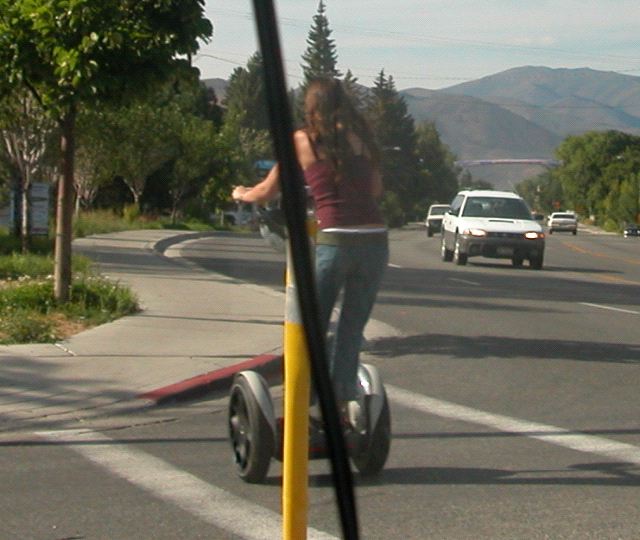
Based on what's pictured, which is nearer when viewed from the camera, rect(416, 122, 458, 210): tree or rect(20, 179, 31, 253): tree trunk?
rect(416, 122, 458, 210): tree

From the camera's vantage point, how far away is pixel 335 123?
2.63 m

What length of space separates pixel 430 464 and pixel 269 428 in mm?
1244

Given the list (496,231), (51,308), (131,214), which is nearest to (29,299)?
(51,308)

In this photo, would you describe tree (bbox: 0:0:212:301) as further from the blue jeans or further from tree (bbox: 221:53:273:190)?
tree (bbox: 221:53:273:190)

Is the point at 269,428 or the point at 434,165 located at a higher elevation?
the point at 434,165

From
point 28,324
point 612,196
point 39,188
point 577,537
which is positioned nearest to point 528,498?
point 577,537

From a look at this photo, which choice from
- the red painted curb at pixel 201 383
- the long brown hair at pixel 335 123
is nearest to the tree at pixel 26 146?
the red painted curb at pixel 201 383

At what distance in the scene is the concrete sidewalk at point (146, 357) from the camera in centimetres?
853

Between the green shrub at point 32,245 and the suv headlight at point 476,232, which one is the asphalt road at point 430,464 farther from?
the suv headlight at point 476,232

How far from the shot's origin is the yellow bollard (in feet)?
12.9

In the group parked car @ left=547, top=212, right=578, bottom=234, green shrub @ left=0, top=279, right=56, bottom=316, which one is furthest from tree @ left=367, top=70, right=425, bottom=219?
parked car @ left=547, top=212, right=578, bottom=234

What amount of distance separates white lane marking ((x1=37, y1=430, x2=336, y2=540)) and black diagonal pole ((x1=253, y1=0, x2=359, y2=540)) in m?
1.49

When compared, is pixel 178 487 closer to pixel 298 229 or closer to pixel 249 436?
pixel 249 436

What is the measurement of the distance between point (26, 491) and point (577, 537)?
263 centimetres
